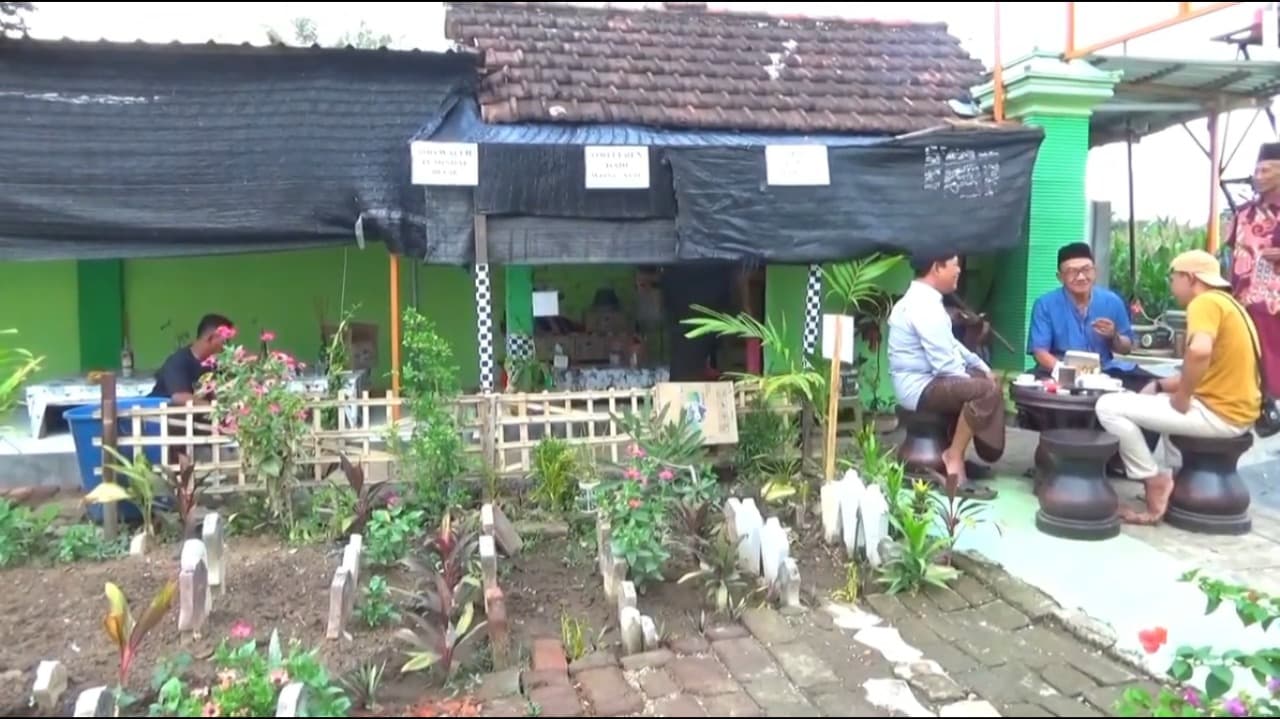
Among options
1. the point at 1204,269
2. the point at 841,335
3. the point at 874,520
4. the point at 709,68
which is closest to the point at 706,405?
the point at 841,335

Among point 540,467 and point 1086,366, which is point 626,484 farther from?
point 1086,366

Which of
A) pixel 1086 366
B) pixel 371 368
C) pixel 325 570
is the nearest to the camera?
pixel 325 570

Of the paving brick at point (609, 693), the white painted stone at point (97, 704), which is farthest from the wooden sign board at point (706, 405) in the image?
the white painted stone at point (97, 704)

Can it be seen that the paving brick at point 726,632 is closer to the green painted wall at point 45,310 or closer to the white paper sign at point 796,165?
the white paper sign at point 796,165

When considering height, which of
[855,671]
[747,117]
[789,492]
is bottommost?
[855,671]

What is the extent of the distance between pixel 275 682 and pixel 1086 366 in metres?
4.95

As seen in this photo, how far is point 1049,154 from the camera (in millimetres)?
7688

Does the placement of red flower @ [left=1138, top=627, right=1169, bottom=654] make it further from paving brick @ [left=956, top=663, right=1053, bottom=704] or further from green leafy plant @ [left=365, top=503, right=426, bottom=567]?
green leafy plant @ [left=365, top=503, right=426, bottom=567]

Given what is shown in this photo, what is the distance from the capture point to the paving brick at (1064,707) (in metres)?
3.04

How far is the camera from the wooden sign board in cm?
546

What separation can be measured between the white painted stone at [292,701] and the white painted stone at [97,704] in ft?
1.83

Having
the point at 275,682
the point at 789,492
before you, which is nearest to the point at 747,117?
the point at 789,492

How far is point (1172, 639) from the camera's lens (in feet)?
11.9

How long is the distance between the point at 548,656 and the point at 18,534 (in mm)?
3192
